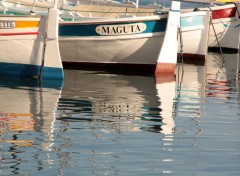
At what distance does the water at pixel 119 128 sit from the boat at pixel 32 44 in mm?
651

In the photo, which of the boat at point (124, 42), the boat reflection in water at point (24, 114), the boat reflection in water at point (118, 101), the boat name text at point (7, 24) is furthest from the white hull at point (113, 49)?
the boat reflection in water at point (24, 114)

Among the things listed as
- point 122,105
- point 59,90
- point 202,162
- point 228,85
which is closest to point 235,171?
point 202,162

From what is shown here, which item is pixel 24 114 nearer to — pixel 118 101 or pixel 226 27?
pixel 118 101

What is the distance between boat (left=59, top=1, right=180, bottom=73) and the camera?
2612 cm

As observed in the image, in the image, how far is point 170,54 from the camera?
26.1 metres

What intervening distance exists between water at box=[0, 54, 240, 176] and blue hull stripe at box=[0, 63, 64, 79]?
0.47 m

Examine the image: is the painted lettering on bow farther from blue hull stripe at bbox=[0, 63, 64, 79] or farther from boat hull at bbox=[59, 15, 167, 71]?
blue hull stripe at bbox=[0, 63, 64, 79]

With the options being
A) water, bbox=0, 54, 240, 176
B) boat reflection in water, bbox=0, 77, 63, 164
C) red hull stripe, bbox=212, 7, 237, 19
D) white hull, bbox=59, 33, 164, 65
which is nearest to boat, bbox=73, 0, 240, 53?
red hull stripe, bbox=212, 7, 237, 19

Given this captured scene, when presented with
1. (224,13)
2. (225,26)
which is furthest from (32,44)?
(225,26)

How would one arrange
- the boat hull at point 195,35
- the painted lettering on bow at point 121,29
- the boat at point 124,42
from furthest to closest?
1. the boat hull at point 195,35
2. the painted lettering on bow at point 121,29
3. the boat at point 124,42

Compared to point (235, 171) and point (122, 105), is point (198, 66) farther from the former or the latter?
point (235, 171)

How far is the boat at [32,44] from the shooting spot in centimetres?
2292

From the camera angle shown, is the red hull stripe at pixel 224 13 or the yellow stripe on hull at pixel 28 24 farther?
the red hull stripe at pixel 224 13

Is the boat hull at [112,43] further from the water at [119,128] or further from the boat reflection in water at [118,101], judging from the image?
the water at [119,128]
